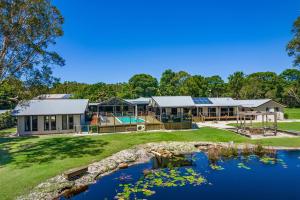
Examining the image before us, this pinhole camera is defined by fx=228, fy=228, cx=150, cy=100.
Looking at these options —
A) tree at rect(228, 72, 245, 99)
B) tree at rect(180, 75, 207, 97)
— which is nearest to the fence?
tree at rect(180, 75, 207, 97)

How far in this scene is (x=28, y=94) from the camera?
54.0ft

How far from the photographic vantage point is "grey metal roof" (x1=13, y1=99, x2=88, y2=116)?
25.2 meters

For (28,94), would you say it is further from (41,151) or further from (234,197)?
(234,197)

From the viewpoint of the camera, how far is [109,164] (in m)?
14.5

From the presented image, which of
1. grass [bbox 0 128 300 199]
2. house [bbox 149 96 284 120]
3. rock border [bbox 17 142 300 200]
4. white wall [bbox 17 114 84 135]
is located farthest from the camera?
house [bbox 149 96 284 120]

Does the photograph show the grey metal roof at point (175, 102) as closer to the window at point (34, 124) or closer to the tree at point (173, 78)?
the window at point (34, 124)

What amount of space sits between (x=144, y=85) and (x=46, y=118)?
57.5 meters

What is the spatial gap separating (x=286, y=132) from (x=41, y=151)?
23.7m

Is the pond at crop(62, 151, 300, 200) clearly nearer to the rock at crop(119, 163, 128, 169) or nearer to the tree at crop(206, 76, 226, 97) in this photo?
the rock at crop(119, 163, 128, 169)

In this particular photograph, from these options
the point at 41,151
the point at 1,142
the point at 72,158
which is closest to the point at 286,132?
the point at 72,158

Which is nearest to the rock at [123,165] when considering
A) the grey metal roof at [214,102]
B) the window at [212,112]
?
the grey metal roof at [214,102]

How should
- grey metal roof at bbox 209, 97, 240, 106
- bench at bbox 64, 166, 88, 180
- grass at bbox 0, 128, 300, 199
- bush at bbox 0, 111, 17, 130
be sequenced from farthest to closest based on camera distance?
grey metal roof at bbox 209, 97, 240, 106, bush at bbox 0, 111, 17, 130, bench at bbox 64, 166, 88, 180, grass at bbox 0, 128, 300, 199

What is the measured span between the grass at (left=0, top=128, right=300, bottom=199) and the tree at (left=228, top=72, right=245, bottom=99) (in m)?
37.6

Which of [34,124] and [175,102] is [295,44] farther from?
[34,124]
